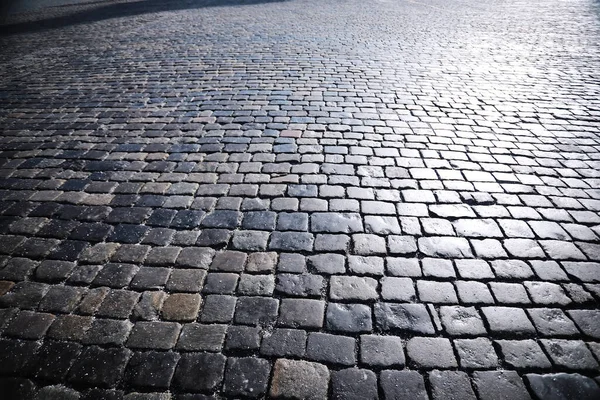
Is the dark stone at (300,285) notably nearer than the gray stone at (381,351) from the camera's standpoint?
No

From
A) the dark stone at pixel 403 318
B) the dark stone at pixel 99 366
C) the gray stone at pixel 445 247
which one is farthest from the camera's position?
the gray stone at pixel 445 247

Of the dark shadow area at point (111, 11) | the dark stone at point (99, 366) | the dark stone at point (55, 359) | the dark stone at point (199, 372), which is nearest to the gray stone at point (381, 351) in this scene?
the dark stone at point (199, 372)

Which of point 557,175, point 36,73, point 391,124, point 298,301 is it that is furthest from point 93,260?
point 36,73

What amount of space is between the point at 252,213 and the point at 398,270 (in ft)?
4.45

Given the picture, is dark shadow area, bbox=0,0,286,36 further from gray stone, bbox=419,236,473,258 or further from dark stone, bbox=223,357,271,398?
gray stone, bbox=419,236,473,258

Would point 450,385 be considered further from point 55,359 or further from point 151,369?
point 55,359

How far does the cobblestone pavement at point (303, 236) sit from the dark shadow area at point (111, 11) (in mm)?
7480

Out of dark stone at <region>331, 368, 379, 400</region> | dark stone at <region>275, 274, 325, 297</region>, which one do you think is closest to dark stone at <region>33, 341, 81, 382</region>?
dark stone at <region>275, 274, 325, 297</region>

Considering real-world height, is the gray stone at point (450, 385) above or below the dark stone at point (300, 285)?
below

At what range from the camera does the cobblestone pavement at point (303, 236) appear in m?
1.91

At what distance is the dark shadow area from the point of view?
11.6m

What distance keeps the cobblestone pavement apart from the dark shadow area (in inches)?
294

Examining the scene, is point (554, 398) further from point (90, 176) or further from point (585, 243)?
point (90, 176)

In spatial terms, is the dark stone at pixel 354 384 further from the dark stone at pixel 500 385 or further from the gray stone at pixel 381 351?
the dark stone at pixel 500 385
